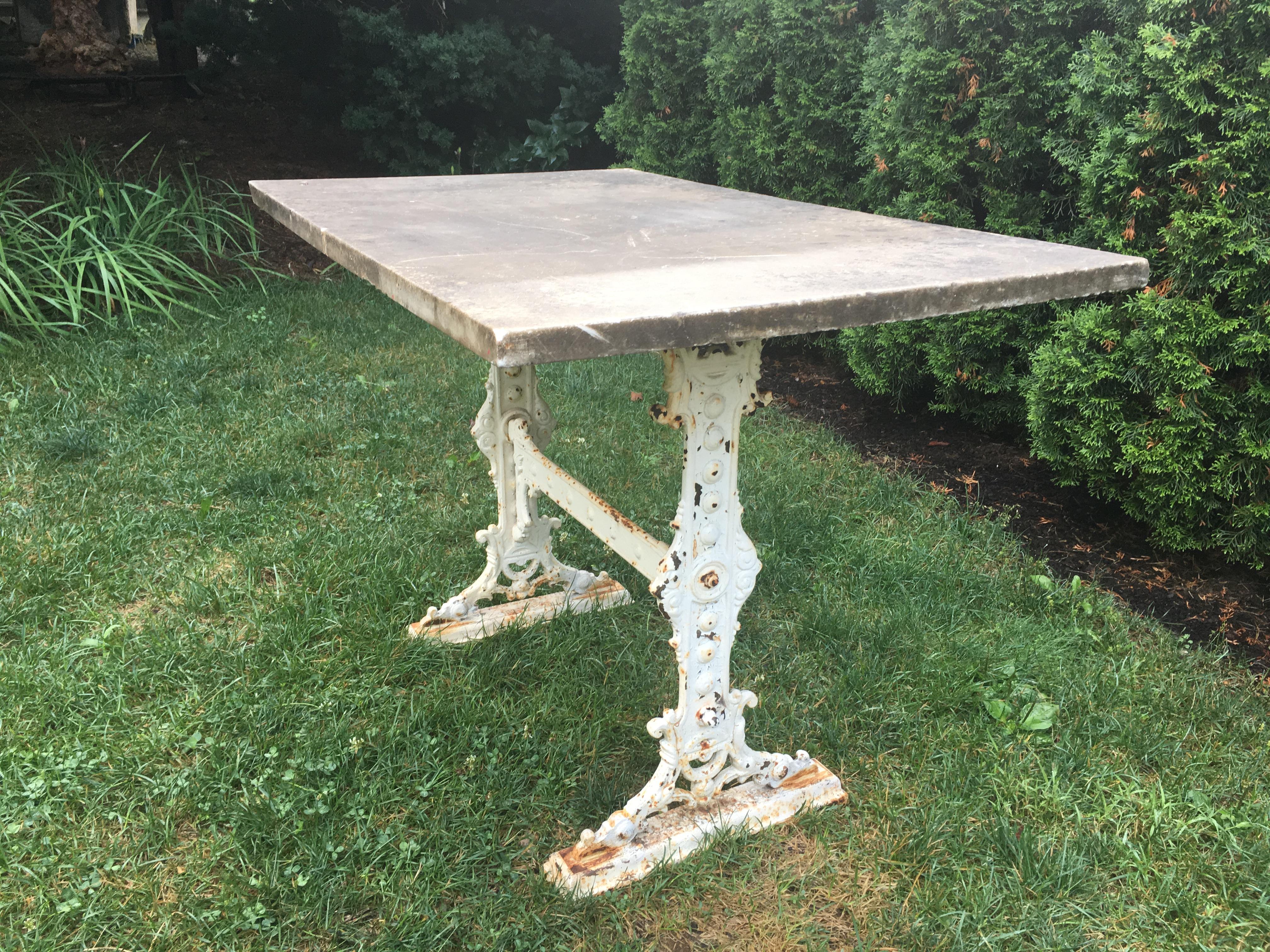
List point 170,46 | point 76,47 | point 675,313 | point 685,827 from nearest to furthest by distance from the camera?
1. point 675,313
2. point 685,827
3. point 170,46
4. point 76,47

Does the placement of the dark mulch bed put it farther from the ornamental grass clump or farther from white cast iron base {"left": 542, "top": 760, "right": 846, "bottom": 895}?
the ornamental grass clump

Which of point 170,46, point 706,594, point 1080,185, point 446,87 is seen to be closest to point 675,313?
point 706,594

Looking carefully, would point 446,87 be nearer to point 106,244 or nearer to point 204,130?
point 204,130

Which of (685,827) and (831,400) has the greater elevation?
(831,400)

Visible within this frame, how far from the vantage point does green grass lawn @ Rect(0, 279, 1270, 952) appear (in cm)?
190

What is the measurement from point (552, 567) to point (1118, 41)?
254 centimetres

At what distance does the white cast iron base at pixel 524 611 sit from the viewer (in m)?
2.75

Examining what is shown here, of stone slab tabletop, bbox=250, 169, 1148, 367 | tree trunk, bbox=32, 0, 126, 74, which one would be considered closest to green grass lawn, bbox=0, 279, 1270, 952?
stone slab tabletop, bbox=250, 169, 1148, 367

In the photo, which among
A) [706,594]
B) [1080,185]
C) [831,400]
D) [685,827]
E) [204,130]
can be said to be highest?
[204,130]

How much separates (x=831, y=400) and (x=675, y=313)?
360cm

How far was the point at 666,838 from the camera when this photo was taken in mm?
2020

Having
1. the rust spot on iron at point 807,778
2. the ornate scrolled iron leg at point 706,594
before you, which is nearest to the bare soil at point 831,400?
the rust spot on iron at point 807,778

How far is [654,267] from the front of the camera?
1.69m

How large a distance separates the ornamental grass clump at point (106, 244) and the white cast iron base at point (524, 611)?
3.22 metres
